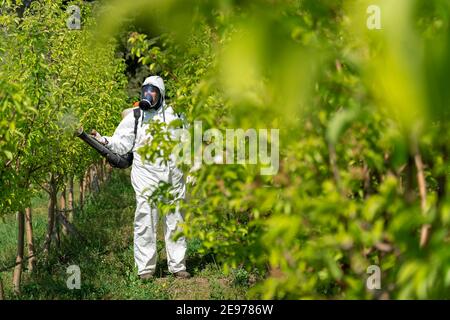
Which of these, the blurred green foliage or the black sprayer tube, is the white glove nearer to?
the black sprayer tube

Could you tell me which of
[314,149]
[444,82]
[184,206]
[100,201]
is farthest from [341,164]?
[100,201]

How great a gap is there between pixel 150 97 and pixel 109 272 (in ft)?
6.95

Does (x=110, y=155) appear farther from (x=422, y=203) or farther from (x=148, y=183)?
(x=422, y=203)

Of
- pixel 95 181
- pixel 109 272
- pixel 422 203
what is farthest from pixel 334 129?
pixel 95 181

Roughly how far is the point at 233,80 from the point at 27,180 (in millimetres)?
5747

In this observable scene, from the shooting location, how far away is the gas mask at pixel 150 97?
6.52 m

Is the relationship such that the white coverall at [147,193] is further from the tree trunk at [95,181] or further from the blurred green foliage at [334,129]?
the tree trunk at [95,181]

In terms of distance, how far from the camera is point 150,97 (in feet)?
21.4

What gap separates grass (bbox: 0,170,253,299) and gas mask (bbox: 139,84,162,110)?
74.0 inches

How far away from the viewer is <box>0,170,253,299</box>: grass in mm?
6129

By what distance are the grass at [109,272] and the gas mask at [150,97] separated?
1.88 meters

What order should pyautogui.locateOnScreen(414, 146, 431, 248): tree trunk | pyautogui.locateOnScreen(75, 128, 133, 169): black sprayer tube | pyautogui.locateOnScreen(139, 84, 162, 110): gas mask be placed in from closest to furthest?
pyautogui.locateOnScreen(414, 146, 431, 248): tree trunk → pyautogui.locateOnScreen(75, 128, 133, 169): black sprayer tube → pyautogui.locateOnScreen(139, 84, 162, 110): gas mask

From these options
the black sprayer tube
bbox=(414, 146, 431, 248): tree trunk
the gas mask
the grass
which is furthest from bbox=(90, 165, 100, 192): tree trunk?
bbox=(414, 146, 431, 248): tree trunk

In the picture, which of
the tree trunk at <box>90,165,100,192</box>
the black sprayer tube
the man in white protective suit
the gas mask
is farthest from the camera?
the tree trunk at <box>90,165,100,192</box>
